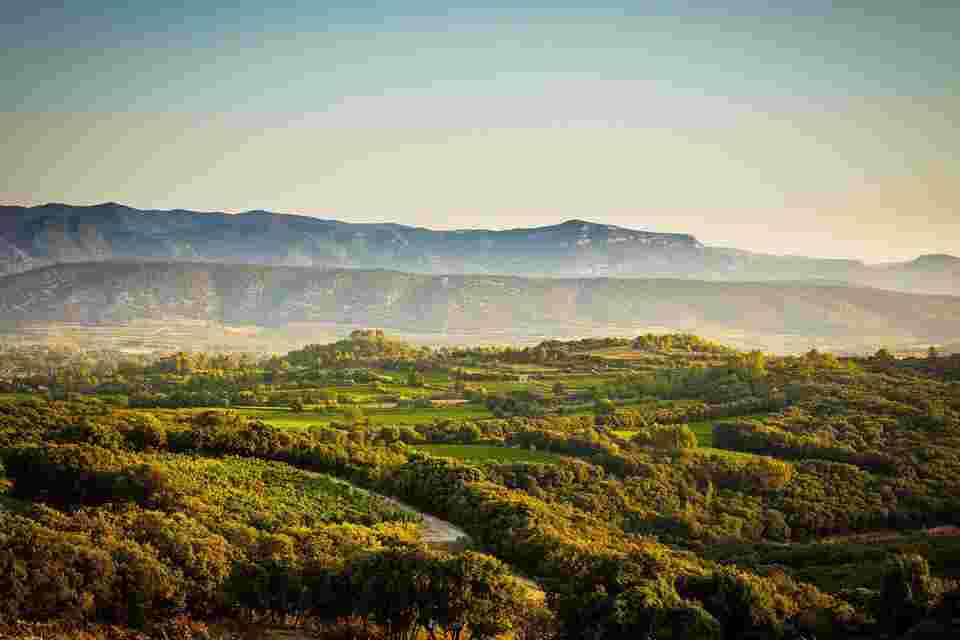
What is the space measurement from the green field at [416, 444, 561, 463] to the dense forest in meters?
0.47

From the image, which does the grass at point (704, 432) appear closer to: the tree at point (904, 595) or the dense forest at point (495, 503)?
the dense forest at point (495, 503)

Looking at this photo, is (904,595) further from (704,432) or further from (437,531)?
(704,432)

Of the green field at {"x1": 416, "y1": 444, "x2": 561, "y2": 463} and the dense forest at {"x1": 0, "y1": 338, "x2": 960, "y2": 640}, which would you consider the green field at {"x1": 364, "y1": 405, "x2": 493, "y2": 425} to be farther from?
the green field at {"x1": 416, "y1": 444, "x2": 561, "y2": 463}

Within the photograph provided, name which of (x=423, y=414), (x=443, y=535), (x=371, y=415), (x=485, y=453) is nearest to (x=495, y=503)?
(x=443, y=535)

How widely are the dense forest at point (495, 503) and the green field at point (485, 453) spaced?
473mm

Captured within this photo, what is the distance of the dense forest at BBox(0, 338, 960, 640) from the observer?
30672 mm

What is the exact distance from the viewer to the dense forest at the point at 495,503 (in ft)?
101

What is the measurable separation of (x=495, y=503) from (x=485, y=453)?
1835 cm

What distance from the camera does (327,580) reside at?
105ft

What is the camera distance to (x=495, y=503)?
4697 cm

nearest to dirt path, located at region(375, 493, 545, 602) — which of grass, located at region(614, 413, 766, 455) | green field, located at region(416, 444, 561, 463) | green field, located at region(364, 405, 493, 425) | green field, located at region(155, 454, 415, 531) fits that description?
green field, located at region(155, 454, 415, 531)

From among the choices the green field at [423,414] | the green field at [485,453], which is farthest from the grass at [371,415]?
the green field at [485,453]

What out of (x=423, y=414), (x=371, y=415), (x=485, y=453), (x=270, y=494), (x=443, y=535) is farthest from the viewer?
(x=423, y=414)

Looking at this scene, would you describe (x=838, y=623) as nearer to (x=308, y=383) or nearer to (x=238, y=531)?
(x=238, y=531)
